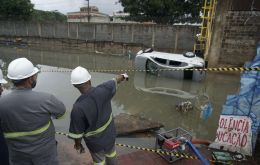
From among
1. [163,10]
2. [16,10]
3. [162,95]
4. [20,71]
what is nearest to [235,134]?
[20,71]

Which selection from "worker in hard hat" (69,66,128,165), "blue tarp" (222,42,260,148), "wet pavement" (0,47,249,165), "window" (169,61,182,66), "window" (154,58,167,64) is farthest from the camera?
"window" (154,58,167,64)

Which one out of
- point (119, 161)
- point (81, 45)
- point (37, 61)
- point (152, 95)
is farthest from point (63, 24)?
point (119, 161)

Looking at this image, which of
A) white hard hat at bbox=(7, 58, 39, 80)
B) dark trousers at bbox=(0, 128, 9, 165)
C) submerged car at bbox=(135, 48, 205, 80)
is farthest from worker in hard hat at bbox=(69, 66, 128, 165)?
submerged car at bbox=(135, 48, 205, 80)

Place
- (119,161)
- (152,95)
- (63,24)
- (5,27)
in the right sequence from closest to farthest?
(119,161), (152,95), (63,24), (5,27)

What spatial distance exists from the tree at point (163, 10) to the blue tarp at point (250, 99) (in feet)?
66.2

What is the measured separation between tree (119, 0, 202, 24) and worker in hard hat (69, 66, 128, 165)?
21645mm

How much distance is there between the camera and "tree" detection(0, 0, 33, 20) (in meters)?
29.3

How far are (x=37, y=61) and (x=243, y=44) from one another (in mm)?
15044

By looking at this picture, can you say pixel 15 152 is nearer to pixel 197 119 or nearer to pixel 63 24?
pixel 197 119

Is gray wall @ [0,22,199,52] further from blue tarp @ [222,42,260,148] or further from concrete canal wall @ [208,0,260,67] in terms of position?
blue tarp @ [222,42,260,148]

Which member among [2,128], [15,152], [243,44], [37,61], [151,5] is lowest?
[37,61]

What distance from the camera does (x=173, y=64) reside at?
1177cm

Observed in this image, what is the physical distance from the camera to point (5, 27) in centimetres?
3097

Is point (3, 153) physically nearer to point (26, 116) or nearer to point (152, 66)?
point (26, 116)
